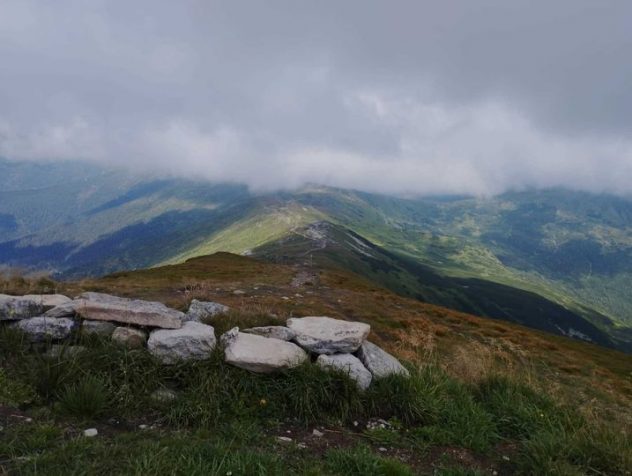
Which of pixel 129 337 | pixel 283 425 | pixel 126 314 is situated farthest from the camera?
pixel 126 314

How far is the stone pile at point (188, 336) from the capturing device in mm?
9344

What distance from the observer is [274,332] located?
1100 centimetres

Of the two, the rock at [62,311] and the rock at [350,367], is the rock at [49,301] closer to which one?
the rock at [62,311]

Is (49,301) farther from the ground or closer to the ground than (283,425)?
farther from the ground

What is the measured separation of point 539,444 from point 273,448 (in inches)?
202

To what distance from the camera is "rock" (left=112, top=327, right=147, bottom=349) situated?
9.52 metres

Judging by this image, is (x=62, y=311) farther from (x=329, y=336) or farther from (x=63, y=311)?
(x=329, y=336)

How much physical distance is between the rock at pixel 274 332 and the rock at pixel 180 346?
1.61m

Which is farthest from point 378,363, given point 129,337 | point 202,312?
point 129,337

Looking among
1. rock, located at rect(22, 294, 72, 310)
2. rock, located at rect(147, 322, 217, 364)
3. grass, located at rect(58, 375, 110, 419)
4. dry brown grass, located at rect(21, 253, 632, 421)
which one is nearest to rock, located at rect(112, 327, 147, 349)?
rock, located at rect(147, 322, 217, 364)

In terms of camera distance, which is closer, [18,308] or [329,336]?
[18,308]

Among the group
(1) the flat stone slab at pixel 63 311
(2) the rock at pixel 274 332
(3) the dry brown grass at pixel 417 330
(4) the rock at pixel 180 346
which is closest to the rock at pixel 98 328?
(1) the flat stone slab at pixel 63 311

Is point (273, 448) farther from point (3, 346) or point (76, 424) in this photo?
point (3, 346)

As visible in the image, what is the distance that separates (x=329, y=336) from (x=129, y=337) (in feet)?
16.6
